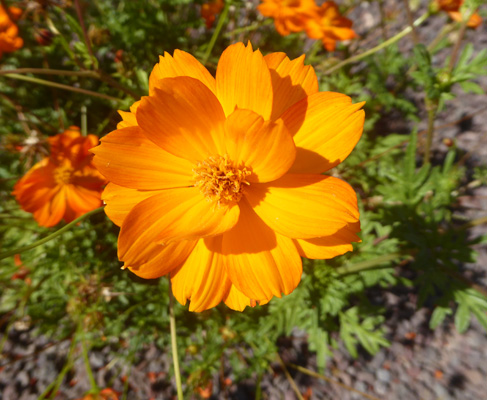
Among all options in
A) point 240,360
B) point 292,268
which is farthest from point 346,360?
point 292,268

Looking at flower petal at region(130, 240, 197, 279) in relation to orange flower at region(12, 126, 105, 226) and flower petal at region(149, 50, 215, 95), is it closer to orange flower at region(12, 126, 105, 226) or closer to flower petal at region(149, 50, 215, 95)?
flower petal at region(149, 50, 215, 95)

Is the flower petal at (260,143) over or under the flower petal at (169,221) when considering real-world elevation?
over

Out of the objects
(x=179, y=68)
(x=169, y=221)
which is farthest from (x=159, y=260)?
(x=179, y=68)

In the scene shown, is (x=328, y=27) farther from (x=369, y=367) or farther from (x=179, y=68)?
(x=369, y=367)

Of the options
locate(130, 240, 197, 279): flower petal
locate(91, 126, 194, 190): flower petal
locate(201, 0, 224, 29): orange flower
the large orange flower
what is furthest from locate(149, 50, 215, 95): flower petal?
locate(201, 0, 224, 29): orange flower

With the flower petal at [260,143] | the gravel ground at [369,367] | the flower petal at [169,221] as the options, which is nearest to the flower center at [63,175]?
the flower petal at [169,221]

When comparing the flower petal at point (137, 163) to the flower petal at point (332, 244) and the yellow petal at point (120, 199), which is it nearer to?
the yellow petal at point (120, 199)

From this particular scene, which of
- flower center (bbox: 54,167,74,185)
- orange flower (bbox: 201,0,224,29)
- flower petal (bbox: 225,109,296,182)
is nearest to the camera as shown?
flower petal (bbox: 225,109,296,182)
